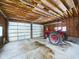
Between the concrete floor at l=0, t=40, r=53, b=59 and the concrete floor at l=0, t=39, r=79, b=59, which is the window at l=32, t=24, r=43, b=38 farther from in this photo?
the concrete floor at l=0, t=40, r=53, b=59

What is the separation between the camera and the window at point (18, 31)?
32.3 feet

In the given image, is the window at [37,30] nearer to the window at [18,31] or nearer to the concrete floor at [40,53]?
the window at [18,31]

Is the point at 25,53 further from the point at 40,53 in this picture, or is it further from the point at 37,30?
the point at 37,30

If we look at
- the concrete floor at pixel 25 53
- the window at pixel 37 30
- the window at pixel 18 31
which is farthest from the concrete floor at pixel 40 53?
the window at pixel 37 30

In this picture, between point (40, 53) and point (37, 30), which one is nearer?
point (40, 53)

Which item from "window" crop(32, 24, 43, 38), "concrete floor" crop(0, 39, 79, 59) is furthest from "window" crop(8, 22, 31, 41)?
"concrete floor" crop(0, 39, 79, 59)

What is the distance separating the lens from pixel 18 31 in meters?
10.7

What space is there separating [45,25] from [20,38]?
4664 mm

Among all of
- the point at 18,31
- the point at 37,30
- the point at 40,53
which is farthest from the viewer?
the point at 37,30

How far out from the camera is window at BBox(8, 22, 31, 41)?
9.83m

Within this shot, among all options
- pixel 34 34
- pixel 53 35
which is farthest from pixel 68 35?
pixel 34 34

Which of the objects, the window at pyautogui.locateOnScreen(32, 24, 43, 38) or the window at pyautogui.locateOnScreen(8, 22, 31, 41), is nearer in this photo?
the window at pyautogui.locateOnScreen(8, 22, 31, 41)

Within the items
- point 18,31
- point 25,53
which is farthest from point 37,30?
point 25,53

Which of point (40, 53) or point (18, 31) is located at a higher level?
point (18, 31)
